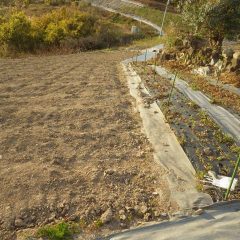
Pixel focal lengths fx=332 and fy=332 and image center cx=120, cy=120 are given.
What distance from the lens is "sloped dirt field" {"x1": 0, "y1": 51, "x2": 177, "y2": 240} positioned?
4082 mm

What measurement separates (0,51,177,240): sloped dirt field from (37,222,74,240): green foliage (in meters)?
0.17

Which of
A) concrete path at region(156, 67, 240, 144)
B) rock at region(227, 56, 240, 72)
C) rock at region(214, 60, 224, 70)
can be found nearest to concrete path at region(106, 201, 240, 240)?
concrete path at region(156, 67, 240, 144)

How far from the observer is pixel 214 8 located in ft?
34.7

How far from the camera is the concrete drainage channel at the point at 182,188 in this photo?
12.8 feet

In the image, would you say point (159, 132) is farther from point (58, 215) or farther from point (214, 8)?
point (214, 8)

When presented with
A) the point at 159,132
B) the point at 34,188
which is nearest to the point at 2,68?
the point at 159,132

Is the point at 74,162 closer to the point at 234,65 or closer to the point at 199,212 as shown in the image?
the point at 199,212

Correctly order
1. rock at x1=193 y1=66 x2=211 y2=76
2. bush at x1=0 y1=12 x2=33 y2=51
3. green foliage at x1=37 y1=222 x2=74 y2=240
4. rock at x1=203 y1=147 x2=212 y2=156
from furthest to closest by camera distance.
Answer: bush at x1=0 y1=12 x2=33 y2=51 → rock at x1=193 y1=66 x2=211 y2=76 → rock at x1=203 y1=147 x2=212 y2=156 → green foliage at x1=37 y1=222 x2=74 y2=240

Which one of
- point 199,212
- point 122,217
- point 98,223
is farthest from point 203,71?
point 98,223

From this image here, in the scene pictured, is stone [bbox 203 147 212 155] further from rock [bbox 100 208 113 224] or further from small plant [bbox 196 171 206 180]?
rock [bbox 100 208 113 224]

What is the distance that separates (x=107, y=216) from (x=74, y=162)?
1.30 m

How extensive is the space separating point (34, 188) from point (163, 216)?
→ 1709mm

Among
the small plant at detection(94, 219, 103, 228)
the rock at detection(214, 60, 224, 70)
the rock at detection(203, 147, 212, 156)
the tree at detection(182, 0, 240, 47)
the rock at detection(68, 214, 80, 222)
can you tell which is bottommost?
the rock at detection(68, 214, 80, 222)

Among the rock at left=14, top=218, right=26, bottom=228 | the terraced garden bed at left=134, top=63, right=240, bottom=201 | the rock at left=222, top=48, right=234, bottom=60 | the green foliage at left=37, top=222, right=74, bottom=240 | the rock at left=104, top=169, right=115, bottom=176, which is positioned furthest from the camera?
the rock at left=222, top=48, right=234, bottom=60
